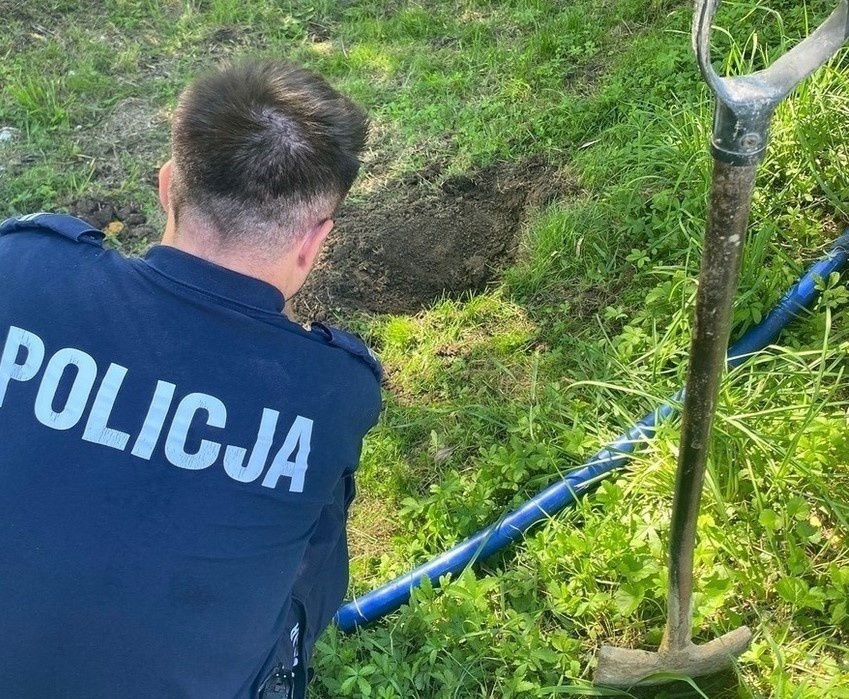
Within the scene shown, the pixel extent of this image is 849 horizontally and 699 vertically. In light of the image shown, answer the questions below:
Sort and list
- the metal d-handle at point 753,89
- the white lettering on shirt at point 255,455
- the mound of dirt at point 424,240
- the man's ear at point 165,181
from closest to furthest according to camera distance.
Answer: the metal d-handle at point 753,89 < the white lettering on shirt at point 255,455 < the man's ear at point 165,181 < the mound of dirt at point 424,240

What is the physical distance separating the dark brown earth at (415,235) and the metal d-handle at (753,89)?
2.11 metres

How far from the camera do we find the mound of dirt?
3.31m

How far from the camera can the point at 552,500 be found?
2.42 meters

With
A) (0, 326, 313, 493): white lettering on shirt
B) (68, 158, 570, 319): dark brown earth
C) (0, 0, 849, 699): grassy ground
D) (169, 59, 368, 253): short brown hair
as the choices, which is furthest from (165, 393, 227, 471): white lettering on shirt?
(68, 158, 570, 319): dark brown earth

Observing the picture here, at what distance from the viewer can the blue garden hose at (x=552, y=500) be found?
2312 millimetres

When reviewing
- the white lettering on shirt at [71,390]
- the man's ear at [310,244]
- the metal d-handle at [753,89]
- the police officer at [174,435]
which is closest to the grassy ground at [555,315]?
the police officer at [174,435]

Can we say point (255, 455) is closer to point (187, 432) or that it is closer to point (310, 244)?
point (187, 432)

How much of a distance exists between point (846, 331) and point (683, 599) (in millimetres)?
1147

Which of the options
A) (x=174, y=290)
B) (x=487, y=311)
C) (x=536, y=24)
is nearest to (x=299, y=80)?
(x=174, y=290)

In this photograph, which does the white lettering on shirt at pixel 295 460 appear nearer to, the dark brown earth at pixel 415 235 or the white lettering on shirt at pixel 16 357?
the white lettering on shirt at pixel 16 357

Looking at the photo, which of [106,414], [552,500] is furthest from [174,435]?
[552,500]

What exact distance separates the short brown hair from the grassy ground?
113 centimetres

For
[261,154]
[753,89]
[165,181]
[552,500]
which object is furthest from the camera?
[552,500]

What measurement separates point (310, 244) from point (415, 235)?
1.63 metres
